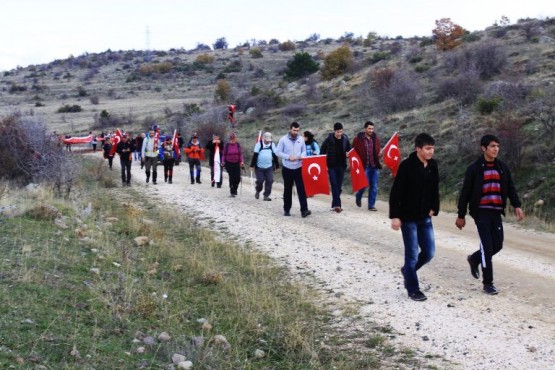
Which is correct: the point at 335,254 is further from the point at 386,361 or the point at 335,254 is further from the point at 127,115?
the point at 127,115

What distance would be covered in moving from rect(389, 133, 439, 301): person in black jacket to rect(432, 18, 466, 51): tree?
4146cm

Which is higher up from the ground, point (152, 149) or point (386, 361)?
point (152, 149)

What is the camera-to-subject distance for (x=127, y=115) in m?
65.6

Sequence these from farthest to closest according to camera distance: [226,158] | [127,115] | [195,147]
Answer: [127,115]
[195,147]
[226,158]

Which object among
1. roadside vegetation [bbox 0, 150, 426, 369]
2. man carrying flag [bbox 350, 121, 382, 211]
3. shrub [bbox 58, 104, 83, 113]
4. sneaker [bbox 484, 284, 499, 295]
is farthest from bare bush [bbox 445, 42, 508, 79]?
shrub [bbox 58, 104, 83, 113]

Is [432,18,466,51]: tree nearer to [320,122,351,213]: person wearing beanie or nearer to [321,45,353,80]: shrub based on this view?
[321,45,353,80]: shrub

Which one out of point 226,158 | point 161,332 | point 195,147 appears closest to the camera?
point 161,332

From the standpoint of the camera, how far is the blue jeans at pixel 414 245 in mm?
7586

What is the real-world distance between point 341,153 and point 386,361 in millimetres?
9272

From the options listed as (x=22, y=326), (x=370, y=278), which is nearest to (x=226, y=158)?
(x=370, y=278)

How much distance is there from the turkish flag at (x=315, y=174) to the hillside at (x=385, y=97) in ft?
15.1

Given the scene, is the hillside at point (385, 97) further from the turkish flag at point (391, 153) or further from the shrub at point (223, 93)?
the turkish flag at point (391, 153)

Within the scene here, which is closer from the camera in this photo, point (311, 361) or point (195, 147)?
point (311, 361)

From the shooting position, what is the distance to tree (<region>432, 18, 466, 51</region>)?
47.2 meters
